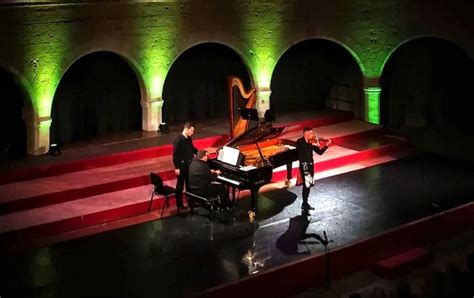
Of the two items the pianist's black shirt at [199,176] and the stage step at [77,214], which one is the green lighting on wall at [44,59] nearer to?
the stage step at [77,214]

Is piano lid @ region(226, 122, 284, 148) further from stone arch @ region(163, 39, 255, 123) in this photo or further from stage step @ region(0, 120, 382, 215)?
stone arch @ region(163, 39, 255, 123)

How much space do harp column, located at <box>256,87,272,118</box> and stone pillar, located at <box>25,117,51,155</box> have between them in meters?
5.08

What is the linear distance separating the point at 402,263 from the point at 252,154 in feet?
10.9

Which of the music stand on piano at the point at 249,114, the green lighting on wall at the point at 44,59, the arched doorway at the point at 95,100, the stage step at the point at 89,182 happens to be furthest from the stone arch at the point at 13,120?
the music stand on piano at the point at 249,114

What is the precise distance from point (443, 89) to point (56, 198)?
36.3 feet

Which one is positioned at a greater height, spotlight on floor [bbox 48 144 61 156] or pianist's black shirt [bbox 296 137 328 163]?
pianist's black shirt [bbox 296 137 328 163]

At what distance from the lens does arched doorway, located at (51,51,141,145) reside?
15.6 metres

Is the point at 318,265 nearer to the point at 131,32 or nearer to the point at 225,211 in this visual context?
the point at 225,211

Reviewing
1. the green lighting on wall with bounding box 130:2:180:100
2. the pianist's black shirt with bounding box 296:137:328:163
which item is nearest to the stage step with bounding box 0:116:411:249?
the pianist's black shirt with bounding box 296:137:328:163

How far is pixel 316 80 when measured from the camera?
1931 centimetres

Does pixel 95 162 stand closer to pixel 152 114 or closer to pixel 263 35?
pixel 152 114

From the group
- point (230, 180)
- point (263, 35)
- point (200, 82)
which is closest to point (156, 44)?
point (200, 82)

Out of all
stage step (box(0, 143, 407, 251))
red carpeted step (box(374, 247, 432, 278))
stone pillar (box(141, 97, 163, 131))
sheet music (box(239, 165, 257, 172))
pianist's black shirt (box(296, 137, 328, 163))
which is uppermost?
stone pillar (box(141, 97, 163, 131))

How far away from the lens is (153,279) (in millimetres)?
9750
